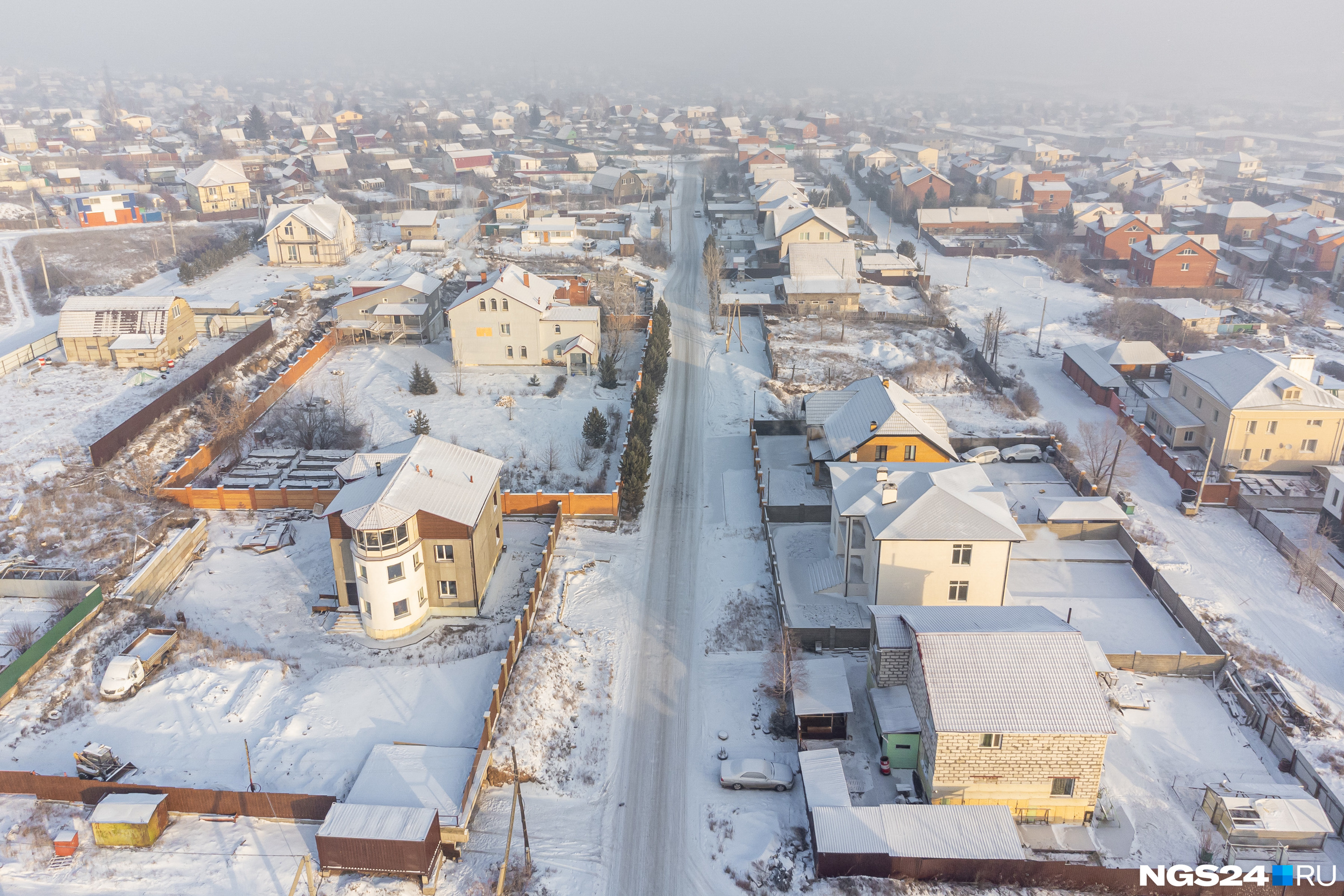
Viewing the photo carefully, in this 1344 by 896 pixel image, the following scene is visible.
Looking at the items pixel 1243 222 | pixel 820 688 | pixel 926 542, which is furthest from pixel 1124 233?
pixel 820 688

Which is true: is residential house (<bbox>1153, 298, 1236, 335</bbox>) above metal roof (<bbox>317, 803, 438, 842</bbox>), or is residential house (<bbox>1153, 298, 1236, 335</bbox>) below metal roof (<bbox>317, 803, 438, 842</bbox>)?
above

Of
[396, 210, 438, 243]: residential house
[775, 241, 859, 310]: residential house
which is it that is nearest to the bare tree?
[775, 241, 859, 310]: residential house

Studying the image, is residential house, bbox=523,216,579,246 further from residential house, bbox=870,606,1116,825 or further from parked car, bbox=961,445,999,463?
residential house, bbox=870,606,1116,825

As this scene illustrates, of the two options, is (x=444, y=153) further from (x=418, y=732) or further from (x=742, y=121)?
(x=418, y=732)

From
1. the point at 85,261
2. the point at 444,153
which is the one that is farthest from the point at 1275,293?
the point at 444,153

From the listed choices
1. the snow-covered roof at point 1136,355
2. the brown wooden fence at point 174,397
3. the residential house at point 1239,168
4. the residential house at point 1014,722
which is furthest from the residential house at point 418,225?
the residential house at point 1239,168

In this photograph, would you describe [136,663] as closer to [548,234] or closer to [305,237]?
[305,237]
